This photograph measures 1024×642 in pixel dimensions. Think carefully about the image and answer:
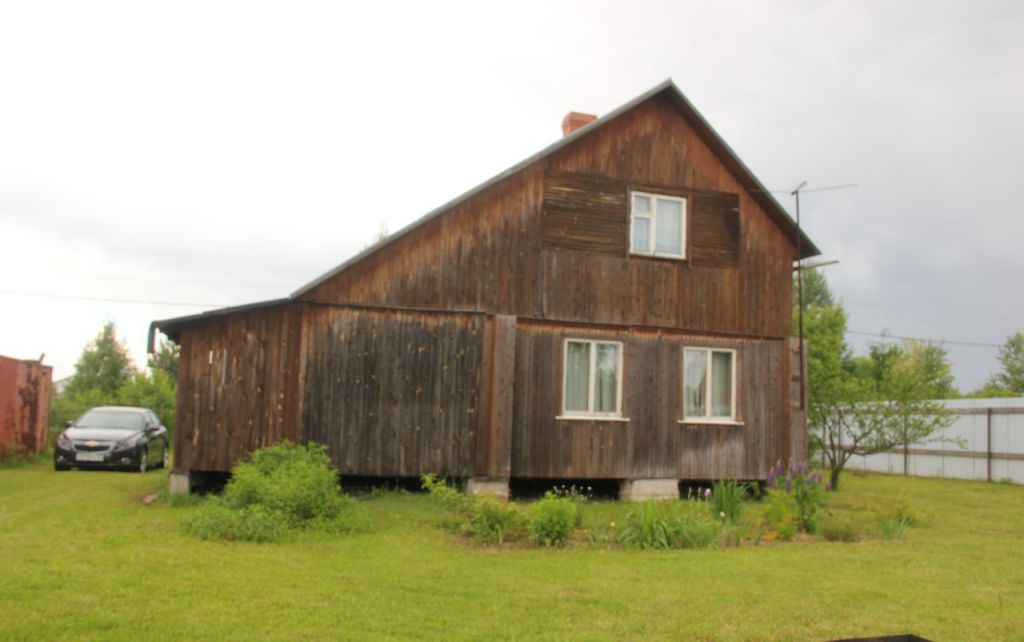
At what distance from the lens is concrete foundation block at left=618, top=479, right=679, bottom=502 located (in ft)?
57.5

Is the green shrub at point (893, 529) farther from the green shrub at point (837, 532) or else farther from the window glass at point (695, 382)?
the window glass at point (695, 382)

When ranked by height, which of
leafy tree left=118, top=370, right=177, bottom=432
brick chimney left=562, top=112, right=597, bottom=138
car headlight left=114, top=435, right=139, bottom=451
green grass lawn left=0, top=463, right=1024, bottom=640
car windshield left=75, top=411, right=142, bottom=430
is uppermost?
brick chimney left=562, top=112, right=597, bottom=138

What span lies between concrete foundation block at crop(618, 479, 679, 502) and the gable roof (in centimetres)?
518

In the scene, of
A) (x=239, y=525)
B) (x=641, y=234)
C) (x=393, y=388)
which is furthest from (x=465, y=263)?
(x=239, y=525)

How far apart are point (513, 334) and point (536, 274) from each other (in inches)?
46.6

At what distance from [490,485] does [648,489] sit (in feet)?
10.0

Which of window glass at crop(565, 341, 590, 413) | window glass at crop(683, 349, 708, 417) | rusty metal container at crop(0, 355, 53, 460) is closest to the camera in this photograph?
window glass at crop(565, 341, 590, 413)

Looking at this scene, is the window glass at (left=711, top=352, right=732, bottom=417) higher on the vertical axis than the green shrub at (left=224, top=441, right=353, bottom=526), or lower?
higher

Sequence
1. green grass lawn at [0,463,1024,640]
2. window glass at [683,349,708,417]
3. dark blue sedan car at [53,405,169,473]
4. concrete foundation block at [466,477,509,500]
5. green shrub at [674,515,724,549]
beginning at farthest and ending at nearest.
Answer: dark blue sedan car at [53,405,169,473] → window glass at [683,349,708,417] → concrete foundation block at [466,477,509,500] → green shrub at [674,515,724,549] → green grass lawn at [0,463,1024,640]

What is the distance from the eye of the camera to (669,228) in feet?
59.9

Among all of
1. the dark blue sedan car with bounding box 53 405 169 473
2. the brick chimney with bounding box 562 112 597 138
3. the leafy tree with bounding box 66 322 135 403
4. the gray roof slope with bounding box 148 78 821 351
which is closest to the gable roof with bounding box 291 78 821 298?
the gray roof slope with bounding box 148 78 821 351

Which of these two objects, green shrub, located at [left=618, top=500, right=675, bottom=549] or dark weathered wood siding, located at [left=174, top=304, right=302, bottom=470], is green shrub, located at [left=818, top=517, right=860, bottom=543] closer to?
green shrub, located at [left=618, top=500, right=675, bottom=549]

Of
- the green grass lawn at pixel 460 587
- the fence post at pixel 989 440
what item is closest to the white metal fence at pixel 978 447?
the fence post at pixel 989 440

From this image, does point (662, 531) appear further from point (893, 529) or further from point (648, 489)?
point (648, 489)
